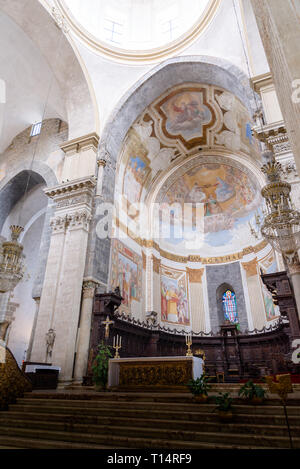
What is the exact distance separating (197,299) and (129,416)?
480 inches

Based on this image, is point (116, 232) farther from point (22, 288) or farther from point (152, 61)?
point (152, 61)

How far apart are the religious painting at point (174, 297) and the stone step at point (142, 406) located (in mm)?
9683

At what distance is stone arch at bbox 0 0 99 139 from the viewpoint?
11195 millimetres

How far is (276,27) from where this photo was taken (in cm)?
247

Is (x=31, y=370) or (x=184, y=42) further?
(x=184, y=42)

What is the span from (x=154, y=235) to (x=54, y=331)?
26.8 ft

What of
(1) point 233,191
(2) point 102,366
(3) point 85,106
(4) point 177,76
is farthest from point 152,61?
(2) point 102,366

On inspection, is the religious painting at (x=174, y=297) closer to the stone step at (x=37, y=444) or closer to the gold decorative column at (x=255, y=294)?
the gold decorative column at (x=255, y=294)

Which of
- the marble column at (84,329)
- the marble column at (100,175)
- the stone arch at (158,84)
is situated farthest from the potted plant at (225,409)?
the stone arch at (158,84)

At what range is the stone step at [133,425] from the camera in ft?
11.3

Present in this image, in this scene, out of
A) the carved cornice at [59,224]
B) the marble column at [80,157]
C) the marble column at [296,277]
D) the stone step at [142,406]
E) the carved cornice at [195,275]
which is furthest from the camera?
the carved cornice at [195,275]

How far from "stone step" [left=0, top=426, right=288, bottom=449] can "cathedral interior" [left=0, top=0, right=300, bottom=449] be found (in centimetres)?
163

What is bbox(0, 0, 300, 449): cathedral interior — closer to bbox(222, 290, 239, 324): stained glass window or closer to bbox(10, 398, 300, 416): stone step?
bbox(222, 290, 239, 324): stained glass window

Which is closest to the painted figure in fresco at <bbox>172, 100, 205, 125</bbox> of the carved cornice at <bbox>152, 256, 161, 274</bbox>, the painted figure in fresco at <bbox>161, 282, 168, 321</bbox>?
the carved cornice at <bbox>152, 256, 161, 274</bbox>
